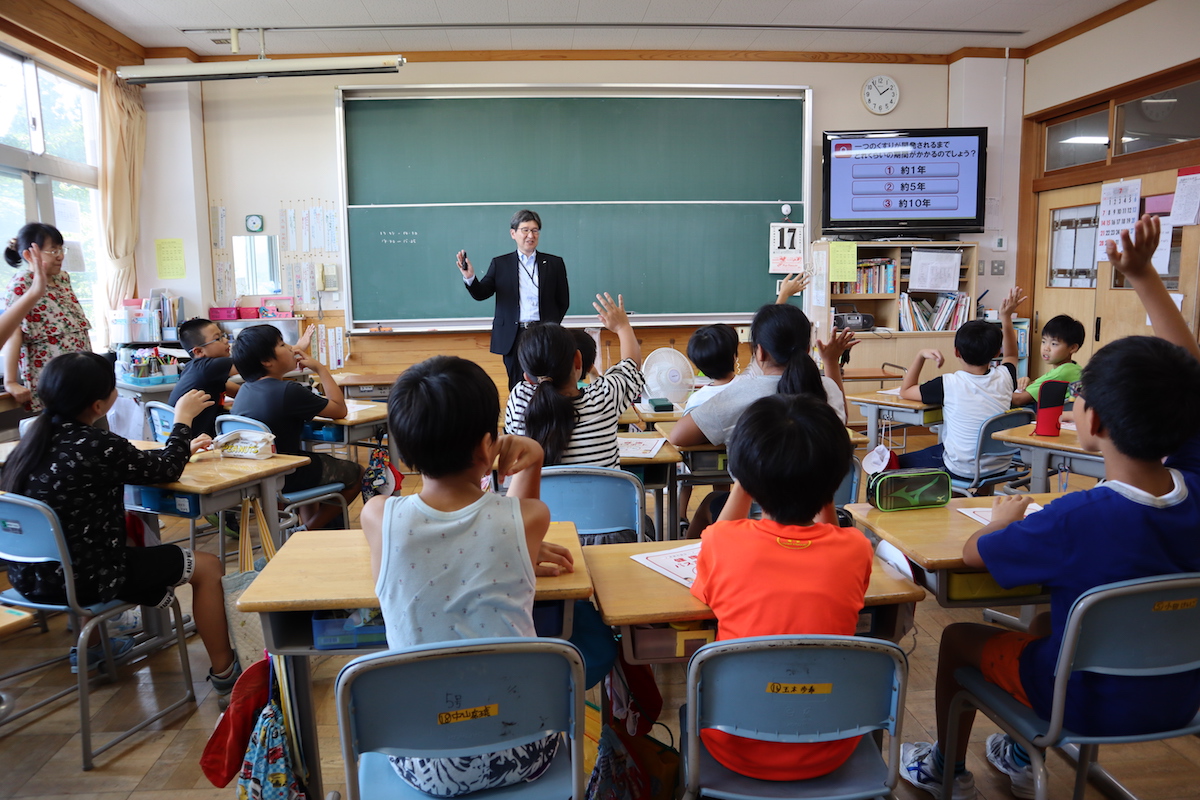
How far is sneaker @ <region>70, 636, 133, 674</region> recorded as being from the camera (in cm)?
244

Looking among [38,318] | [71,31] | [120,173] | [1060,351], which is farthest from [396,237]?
[1060,351]

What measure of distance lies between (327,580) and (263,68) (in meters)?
4.75

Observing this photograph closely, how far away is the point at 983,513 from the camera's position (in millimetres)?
1772

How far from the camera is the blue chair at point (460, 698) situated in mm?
1061

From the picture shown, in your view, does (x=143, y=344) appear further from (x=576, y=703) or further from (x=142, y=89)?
(x=576, y=703)

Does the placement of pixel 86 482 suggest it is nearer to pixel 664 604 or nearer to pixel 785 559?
pixel 664 604

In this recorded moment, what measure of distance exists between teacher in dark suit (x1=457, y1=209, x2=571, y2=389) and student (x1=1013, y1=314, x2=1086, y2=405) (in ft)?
8.33

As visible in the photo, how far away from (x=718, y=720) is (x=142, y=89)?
6127 mm

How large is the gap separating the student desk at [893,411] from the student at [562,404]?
5.42 feet

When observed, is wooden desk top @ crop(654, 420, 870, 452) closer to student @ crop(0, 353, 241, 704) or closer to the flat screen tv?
student @ crop(0, 353, 241, 704)

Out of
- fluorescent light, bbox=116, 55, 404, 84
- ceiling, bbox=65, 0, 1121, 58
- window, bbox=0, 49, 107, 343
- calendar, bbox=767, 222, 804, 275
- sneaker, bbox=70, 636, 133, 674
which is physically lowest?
sneaker, bbox=70, 636, 133, 674

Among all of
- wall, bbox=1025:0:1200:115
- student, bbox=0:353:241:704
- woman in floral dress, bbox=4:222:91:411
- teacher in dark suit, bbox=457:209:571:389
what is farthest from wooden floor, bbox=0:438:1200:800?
wall, bbox=1025:0:1200:115

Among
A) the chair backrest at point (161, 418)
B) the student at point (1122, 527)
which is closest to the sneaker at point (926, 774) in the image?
the student at point (1122, 527)

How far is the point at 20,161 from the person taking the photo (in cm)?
451
